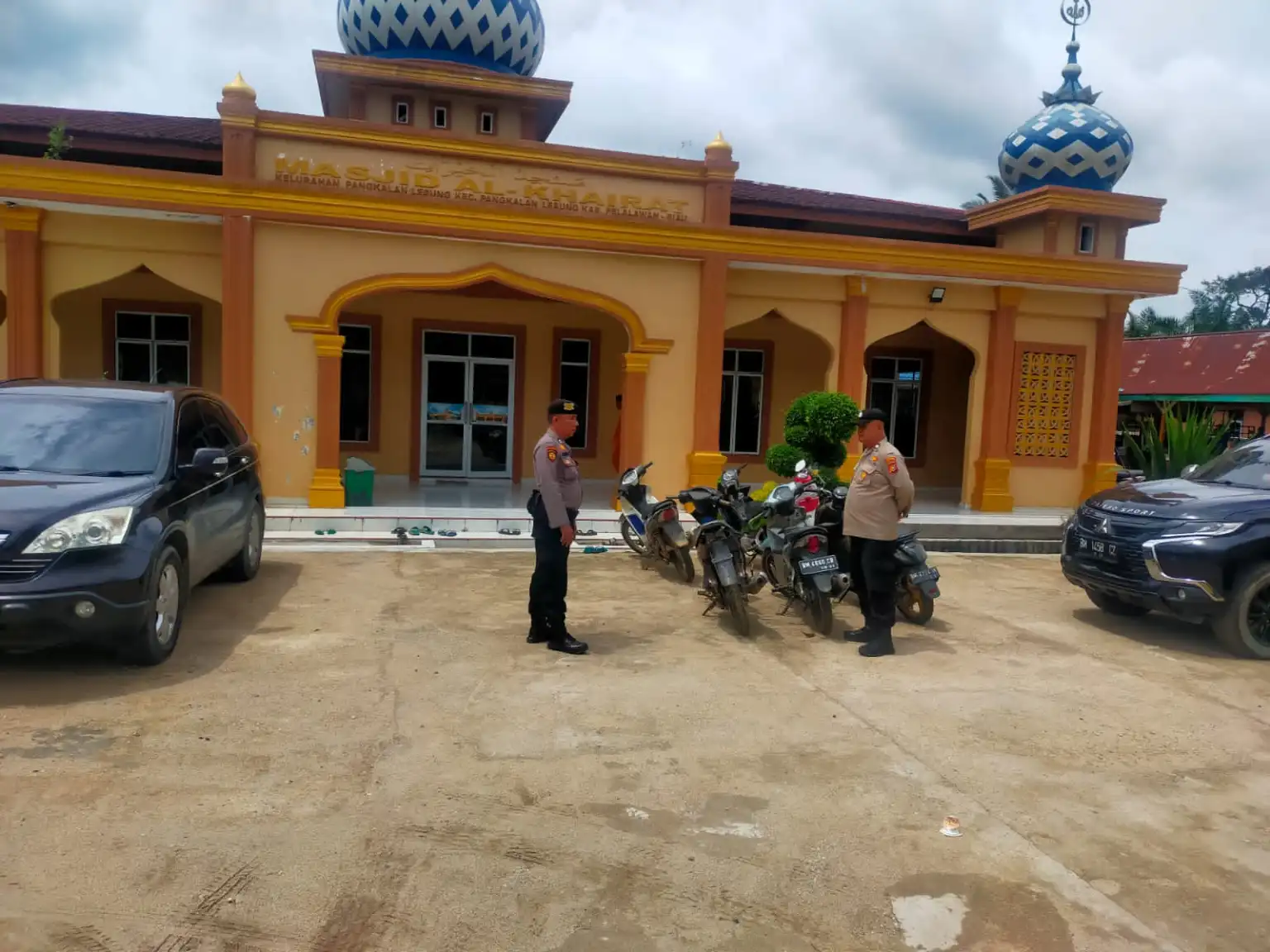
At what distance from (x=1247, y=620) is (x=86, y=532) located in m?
7.21

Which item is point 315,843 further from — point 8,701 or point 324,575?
point 324,575

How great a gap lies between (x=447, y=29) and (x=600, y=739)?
12.8m

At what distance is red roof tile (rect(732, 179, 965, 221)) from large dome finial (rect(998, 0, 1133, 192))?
1391 mm

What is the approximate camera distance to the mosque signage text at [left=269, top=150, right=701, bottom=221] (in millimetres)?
10836

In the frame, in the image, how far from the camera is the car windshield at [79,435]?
5516 millimetres

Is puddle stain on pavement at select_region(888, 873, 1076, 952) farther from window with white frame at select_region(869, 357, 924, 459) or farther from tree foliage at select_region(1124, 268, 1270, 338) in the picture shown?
tree foliage at select_region(1124, 268, 1270, 338)

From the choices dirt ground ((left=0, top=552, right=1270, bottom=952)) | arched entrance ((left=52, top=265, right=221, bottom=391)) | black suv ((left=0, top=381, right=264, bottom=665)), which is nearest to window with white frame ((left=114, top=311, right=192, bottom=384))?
arched entrance ((left=52, top=265, right=221, bottom=391))

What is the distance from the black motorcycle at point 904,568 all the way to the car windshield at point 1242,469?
2.43 metres

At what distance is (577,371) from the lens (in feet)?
48.6

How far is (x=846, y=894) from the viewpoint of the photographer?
3.17 metres

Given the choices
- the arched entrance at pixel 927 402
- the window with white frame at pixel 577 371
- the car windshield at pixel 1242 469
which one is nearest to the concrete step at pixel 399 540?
the window with white frame at pixel 577 371

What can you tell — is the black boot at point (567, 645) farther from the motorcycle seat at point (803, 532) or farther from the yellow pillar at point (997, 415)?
the yellow pillar at point (997, 415)

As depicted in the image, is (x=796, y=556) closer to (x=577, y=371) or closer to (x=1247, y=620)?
(x=1247, y=620)

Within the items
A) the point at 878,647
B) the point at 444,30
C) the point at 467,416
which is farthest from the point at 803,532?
the point at 444,30
